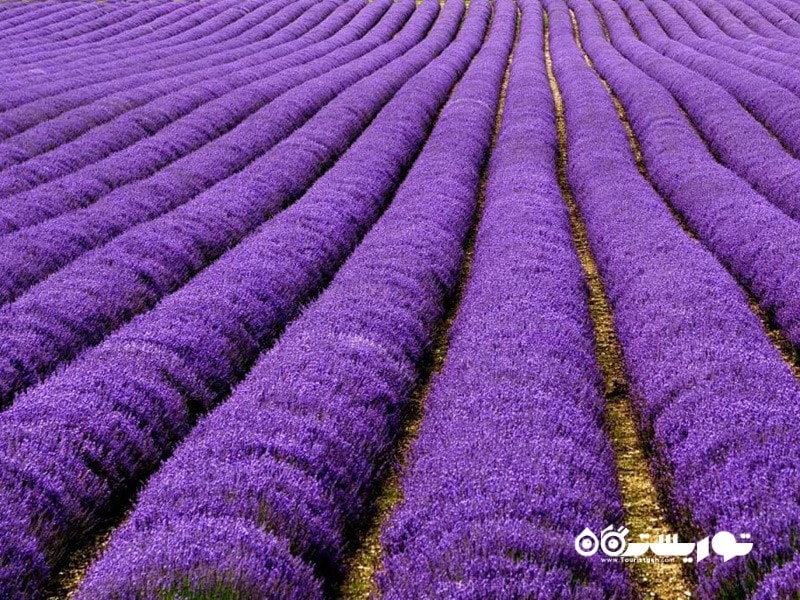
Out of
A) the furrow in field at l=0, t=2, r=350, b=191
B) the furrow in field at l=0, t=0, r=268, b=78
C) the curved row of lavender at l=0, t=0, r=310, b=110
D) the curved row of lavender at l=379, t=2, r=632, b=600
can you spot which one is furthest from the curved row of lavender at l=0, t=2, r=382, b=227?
the curved row of lavender at l=379, t=2, r=632, b=600

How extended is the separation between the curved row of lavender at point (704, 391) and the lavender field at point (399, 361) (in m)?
0.02

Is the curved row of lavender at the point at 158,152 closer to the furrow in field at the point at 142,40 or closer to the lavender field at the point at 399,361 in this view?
the lavender field at the point at 399,361

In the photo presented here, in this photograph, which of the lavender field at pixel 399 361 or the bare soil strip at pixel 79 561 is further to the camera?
the bare soil strip at pixel 79 561

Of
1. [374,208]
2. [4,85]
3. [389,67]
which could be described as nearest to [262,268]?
[374,208]

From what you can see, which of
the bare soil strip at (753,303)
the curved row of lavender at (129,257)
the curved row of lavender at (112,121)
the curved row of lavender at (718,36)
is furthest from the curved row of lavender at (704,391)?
the curved row of lavender at (718,36)

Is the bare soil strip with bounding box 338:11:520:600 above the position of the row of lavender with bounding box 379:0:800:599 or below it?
below

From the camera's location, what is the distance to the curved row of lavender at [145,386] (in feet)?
13.2

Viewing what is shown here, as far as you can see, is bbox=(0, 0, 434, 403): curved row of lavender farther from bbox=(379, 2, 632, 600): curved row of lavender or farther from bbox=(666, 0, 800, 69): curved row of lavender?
bbox=(666, 0, 800, 69): curved row of lavender

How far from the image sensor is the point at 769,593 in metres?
2.80

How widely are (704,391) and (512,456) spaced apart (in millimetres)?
1313

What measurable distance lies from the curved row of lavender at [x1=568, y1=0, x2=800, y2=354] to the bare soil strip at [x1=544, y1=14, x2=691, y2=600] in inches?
50.3

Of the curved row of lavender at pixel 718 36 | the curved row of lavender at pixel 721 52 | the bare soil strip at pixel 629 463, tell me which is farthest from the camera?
the curved row of lavender at pixel 718 36

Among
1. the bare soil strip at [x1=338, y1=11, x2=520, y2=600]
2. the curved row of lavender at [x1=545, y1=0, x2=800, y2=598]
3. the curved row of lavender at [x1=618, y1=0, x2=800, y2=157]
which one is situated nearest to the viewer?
the curved row of lavender at [x1=545, y1=0, x2=800, y2=598]
